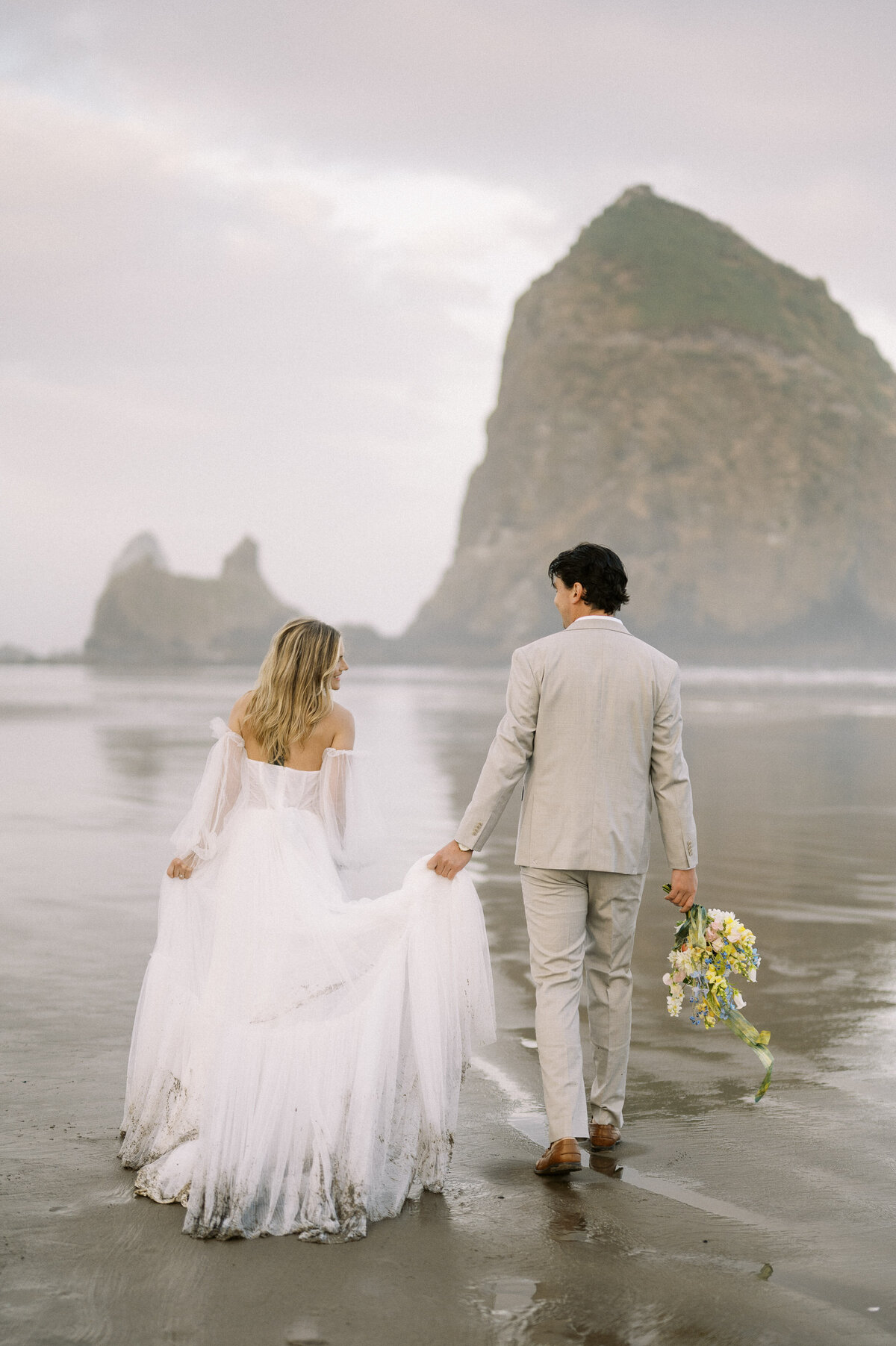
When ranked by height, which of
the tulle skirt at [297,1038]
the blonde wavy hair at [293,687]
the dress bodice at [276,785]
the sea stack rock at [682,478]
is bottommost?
the tulle skirt at [297,1038]

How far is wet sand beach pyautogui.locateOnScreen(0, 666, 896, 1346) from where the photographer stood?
3.10 m

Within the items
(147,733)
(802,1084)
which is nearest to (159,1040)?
(802,1084)

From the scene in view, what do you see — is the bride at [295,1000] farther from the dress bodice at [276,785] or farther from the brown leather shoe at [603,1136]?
the brown leather shoe at [603,1136]

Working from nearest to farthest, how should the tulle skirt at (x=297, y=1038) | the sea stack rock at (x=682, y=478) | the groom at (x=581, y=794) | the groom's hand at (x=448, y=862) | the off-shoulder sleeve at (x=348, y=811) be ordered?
the tulle skirt at (x=297, y=1038), the groom's hand at (x=448, y=862), the off-shoulder sleeve at (x=348, y=811), the groom at (x=581, y=794), the sea stack rock at (x=682, y=478)

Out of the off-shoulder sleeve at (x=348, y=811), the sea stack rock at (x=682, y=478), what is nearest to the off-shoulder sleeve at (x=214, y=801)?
the off-shoulder sleeve at (x=348, y=811)

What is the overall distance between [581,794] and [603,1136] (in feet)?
3.83

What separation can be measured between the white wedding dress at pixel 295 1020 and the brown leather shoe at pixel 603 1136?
2.21 feet

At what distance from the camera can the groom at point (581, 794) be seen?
13.7 ft

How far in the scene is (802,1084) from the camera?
197 inches

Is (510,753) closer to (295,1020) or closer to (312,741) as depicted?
(312,741)

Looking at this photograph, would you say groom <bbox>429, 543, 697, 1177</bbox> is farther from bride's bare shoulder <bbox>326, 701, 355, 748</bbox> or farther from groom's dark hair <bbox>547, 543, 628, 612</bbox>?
bride's bare shoulder <bbox>326, 701, 355, 748</bbox>

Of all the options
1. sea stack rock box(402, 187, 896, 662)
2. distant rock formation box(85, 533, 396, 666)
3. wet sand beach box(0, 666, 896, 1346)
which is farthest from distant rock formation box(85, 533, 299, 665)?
wet sand beach box(0, 666, 896, 1346)

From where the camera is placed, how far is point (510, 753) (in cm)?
423

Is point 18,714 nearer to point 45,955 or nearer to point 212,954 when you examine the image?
point 45,955
